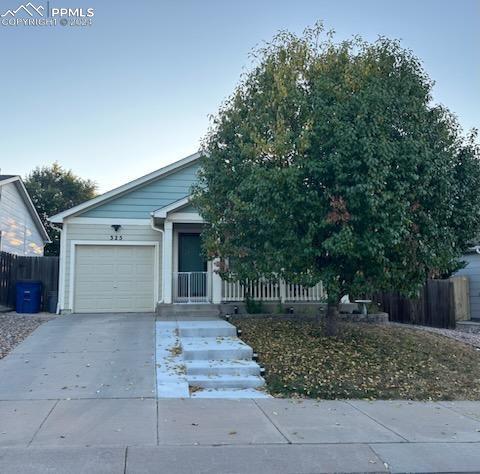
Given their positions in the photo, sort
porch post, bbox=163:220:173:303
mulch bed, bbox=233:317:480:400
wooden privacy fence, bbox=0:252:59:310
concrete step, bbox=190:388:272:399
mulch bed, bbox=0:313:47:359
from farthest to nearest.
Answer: wooden privacy fence, bbox=0:252:59:310
porch post, bbox=163:220:173:303
mulch bed, bbox=0:313:47:359
mulch bed, bbox=233:317:480:400
concrete step, bbox=190:388:272:399

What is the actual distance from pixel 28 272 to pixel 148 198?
5.13m

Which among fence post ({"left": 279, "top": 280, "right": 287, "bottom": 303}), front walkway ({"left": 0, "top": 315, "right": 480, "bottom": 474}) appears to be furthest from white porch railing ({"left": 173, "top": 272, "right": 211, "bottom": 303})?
front walkway ({"left": 0, "top": 315, "right": 480, "bottom": 474})

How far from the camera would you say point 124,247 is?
615 inches

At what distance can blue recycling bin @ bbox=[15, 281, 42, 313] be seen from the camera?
15383mm

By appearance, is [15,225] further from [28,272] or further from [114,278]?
[114,278]

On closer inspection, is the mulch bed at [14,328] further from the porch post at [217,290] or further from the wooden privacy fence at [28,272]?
the porch post at [217,290]

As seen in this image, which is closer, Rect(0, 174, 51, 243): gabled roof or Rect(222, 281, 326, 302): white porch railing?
Rect(222, 281, 326, 302): white porch railing

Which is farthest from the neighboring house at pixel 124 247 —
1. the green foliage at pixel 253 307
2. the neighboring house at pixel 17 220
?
the neighboring house at pixel 17 220

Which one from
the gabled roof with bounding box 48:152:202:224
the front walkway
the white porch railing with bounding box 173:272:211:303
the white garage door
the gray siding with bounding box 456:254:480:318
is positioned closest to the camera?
the front walkway

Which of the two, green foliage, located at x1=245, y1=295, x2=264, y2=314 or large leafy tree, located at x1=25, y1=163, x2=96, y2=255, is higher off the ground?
large leafy tree, located at x1=25, y1=163, x2=96, y2=255

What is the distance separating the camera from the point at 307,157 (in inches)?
342

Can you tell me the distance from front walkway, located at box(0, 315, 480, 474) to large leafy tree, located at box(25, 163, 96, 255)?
24.5 meters

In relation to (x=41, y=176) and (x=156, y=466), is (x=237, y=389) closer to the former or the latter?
(x=156, y=466)

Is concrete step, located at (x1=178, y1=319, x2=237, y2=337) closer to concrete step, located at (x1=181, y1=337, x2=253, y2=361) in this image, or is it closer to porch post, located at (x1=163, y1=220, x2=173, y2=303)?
concrete step, located at (x1=181, y1=337, x2=253, y2=361)
